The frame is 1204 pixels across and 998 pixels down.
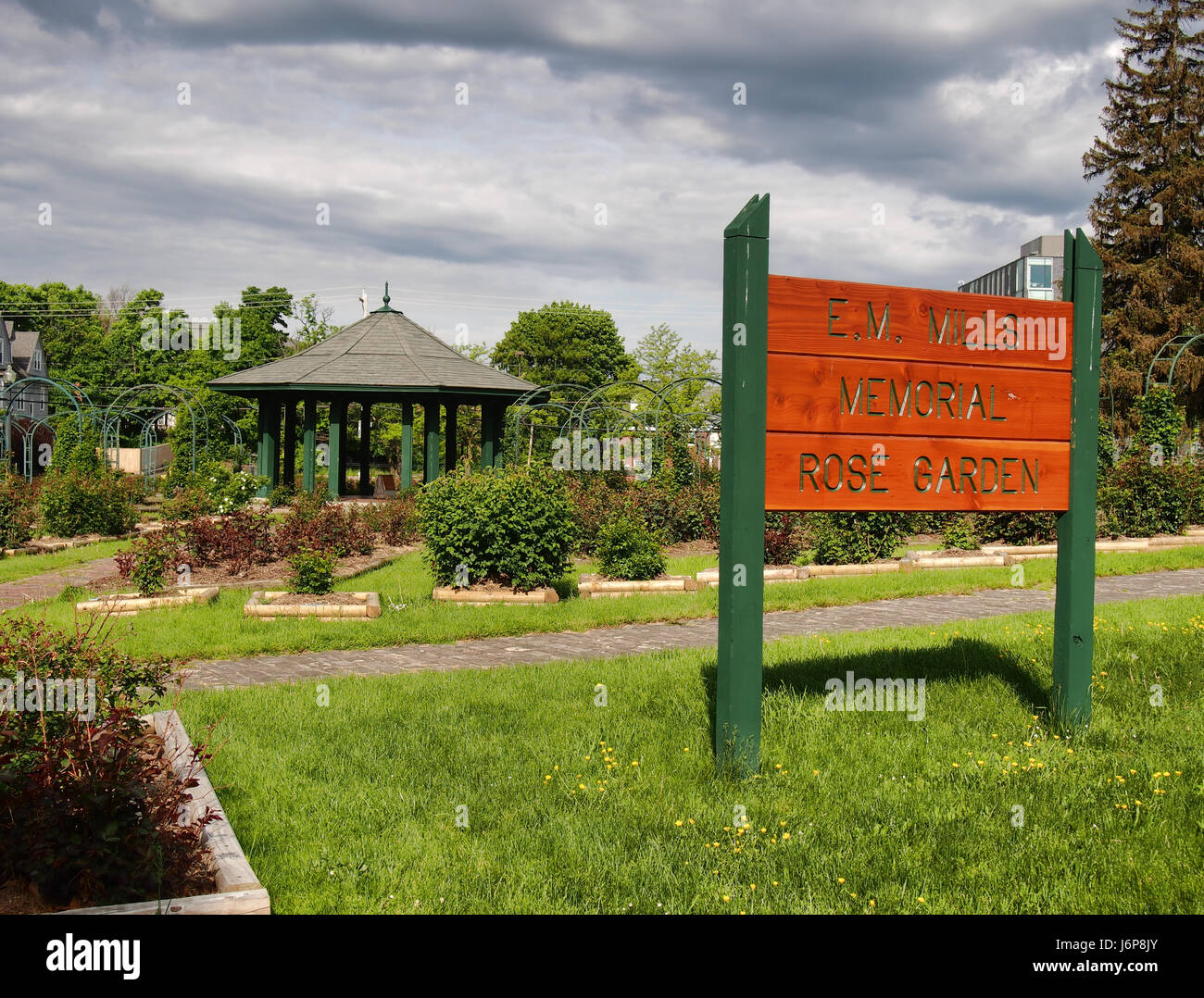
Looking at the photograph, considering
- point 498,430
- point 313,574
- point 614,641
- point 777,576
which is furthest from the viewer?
point 498,430

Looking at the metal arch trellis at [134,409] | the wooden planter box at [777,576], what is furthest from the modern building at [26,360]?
the wooden planter box at [777,576]

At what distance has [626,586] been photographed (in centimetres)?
1150

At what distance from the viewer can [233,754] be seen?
17.0 ft

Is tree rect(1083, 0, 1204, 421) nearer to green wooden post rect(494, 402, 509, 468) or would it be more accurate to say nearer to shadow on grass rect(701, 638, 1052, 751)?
green wooden post rect(494, 402, 509, 468)

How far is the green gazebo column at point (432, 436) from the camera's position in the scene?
23.0 m

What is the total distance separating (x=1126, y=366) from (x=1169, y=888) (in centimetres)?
3651

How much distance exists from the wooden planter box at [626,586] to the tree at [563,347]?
2021 inches

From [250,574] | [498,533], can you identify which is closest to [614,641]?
[498,533]

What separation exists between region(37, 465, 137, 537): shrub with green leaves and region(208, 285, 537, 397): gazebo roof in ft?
18.2

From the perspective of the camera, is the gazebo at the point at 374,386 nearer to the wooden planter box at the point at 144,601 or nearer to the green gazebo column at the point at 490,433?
the green gazebo column at the point at 490,433

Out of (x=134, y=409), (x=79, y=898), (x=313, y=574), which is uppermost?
(x=134, y=409)

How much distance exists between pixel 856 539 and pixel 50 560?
12.7 metres

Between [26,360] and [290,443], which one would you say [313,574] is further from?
[26,360]
